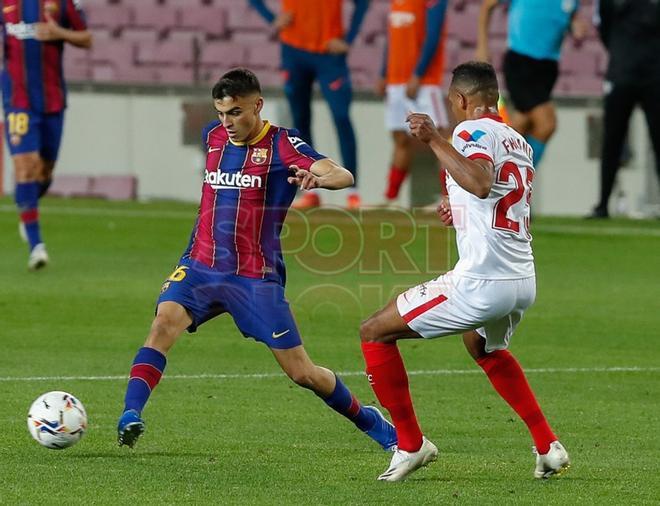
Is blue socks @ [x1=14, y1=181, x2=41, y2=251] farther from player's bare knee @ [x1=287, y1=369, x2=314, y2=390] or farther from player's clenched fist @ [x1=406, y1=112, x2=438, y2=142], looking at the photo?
player's clenched fist @ [x1=406, y1=112, x2=438, y2=142]

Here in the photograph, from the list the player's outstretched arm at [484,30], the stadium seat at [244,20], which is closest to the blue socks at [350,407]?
the player's outstretched arm at [484,30]

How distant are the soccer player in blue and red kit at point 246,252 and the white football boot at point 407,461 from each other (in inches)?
A: 19.9

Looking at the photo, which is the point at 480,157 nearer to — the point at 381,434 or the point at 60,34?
the point at 381,434

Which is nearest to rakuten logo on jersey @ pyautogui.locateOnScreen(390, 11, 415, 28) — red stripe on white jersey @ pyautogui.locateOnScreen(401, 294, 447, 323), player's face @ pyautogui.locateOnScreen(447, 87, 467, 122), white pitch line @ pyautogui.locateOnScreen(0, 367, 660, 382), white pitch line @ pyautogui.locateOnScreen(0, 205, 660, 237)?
white pitch line @ pyautogui.locateOnScreen(0, 205, 660, 237)

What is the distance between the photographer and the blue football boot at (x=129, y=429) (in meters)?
6.78

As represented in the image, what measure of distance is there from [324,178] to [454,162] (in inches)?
35.0

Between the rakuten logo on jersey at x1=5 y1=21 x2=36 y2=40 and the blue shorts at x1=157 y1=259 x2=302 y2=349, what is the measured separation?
21.7ft

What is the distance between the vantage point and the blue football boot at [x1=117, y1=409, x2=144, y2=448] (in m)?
6.78

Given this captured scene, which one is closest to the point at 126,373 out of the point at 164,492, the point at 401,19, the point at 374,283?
the point at 164,492

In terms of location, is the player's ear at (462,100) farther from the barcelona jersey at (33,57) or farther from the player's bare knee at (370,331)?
the barcelona jersey at (33,57)

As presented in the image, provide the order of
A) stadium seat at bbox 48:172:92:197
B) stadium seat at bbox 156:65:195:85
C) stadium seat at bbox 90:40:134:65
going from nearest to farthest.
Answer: stadium seat at bbox 48:172:92:197, stadium seat at bbox 156:65:195:85, stadium seat at bbox 90:40:134:65

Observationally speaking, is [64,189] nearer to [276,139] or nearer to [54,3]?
[54,3]

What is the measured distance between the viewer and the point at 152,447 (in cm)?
730

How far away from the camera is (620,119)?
53.8ft
